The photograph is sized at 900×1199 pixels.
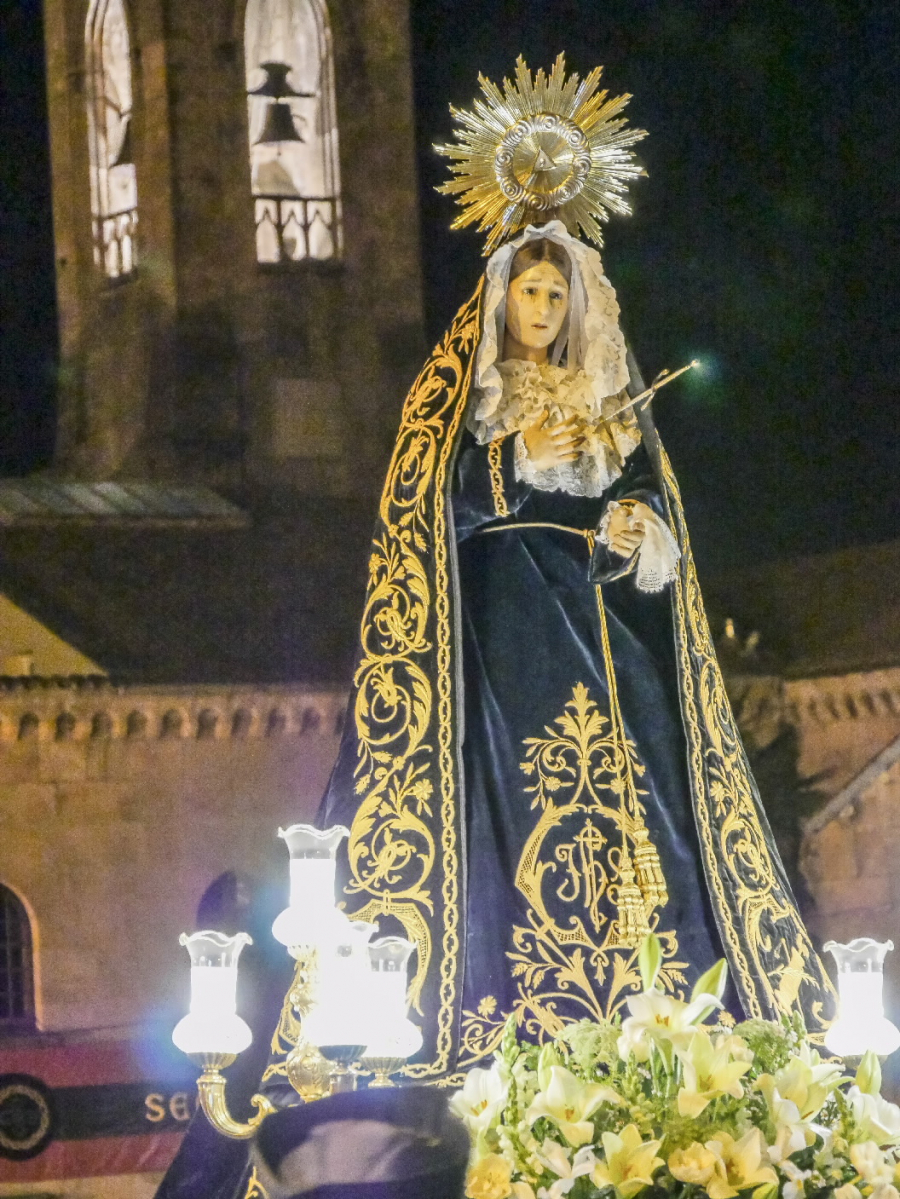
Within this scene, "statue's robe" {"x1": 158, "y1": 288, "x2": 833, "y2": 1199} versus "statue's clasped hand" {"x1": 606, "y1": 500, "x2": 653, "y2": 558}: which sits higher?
"statue's clasped hand" {"x1": 606, "y1": 500, "x2": 653, "y2": 558}

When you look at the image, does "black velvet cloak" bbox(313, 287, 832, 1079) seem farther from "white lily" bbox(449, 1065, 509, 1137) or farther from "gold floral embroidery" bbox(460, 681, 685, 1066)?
"white lily" bbox(449, 1065, 509, 1137)

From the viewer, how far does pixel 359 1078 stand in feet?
21.3

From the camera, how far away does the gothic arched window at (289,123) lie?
22812mm

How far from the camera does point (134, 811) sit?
2036 centimetres

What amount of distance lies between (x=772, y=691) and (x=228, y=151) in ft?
22.6

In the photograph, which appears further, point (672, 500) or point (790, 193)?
point (790, 193)

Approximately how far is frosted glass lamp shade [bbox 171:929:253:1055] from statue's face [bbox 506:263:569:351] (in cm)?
242

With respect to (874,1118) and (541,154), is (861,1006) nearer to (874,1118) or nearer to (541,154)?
(874,1118)

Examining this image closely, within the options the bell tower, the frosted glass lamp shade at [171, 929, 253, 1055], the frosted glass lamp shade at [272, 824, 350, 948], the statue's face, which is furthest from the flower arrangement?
the bell tower

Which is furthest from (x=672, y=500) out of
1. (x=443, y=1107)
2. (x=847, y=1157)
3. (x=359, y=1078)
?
(x=443, y=1107)

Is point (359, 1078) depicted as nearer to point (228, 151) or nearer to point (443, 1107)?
point (443, 1107)

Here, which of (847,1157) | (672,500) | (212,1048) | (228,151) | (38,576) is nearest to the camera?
(847,1157)

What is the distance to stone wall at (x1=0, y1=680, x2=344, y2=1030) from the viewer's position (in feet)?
65.7

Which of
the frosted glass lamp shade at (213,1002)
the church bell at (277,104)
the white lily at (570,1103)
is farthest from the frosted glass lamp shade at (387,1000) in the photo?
the church bell at (277,104)
